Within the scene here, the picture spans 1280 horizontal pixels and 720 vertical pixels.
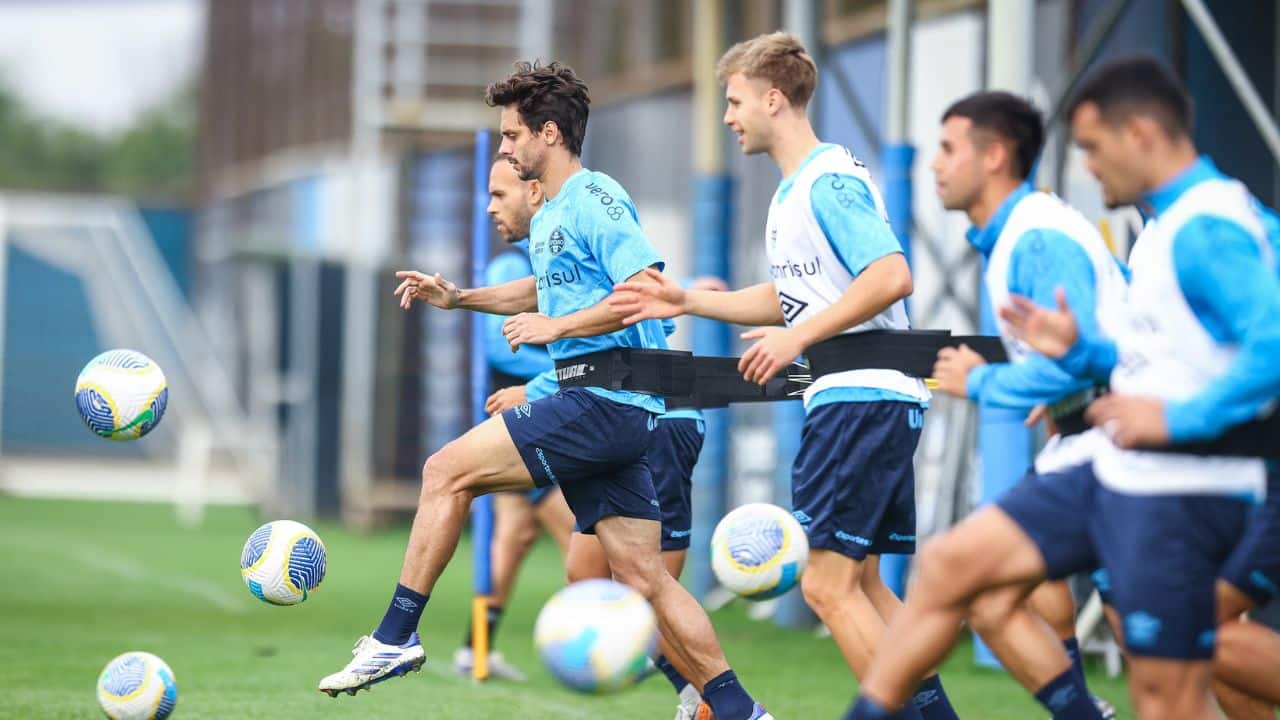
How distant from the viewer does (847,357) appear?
19.0 feet

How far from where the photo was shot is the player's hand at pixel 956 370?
16.1 ft

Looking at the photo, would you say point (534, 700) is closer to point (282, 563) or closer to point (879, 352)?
point (282, 563)

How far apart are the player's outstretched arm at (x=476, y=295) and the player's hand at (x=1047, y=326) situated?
8.36 feet

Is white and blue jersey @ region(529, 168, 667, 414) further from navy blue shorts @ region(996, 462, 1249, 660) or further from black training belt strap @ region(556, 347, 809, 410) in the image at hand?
navy blue shorts @ region(996, 462, 1249, 660)

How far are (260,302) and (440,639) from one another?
1631cm

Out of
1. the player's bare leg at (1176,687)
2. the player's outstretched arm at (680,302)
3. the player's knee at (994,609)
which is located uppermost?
the player's outstretched arm at (680,302)

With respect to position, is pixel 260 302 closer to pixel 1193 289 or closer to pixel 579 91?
pixel 579 91

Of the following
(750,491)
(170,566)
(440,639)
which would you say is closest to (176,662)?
(440,639)

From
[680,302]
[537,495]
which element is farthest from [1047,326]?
[537,495]

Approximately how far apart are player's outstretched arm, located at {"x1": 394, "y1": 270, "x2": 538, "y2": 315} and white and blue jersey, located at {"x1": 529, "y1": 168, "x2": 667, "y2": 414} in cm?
53

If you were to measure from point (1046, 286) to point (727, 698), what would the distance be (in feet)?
6.91

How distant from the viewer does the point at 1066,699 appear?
4973mm

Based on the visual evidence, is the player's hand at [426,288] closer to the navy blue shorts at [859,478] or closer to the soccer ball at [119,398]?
the soccer ball at [119,398]

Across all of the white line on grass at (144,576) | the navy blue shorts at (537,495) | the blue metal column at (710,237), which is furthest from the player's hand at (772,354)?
the white line on grass at (144,576)
